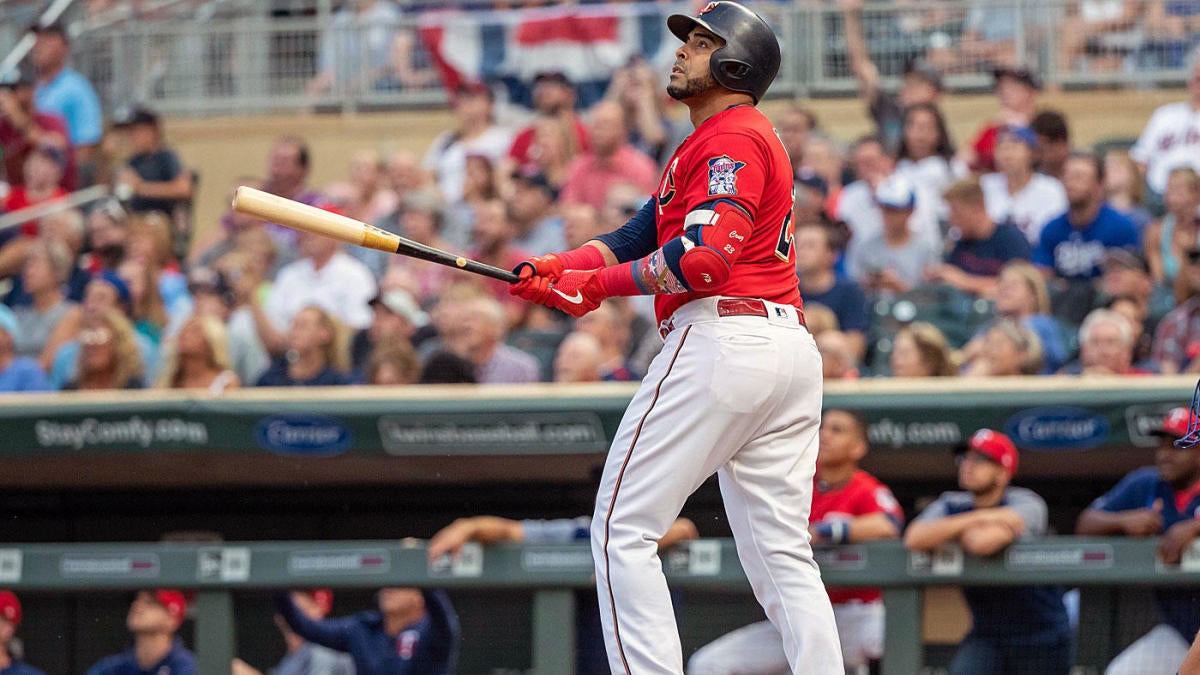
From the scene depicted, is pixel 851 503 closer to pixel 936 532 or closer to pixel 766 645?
pixel 936 532

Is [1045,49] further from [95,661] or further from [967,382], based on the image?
[95,661]

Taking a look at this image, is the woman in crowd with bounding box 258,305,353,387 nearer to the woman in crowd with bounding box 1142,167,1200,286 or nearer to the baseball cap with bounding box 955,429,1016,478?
the baseball cap with bounding box 955,429,1016,478

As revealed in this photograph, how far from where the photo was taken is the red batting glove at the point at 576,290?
155 inches

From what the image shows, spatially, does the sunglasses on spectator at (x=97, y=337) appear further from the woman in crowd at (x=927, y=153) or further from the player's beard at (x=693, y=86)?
the player's beard at (x=693, y=86)

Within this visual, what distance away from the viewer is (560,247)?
879cm

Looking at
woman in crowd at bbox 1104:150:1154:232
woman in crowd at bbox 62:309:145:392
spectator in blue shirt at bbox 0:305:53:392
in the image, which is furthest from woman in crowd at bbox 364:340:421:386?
woman in crowd at bbox 1104:150:1154:232

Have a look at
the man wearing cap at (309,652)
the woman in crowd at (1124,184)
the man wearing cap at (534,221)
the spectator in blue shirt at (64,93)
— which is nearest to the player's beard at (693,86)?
the man wearing cap at (309,652)

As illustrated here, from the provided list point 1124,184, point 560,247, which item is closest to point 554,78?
point 560,247

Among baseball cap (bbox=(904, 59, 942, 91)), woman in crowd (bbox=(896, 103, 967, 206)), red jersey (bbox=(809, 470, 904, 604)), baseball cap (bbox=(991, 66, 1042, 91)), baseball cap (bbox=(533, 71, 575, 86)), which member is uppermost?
baseball cap (bbox=(533, 71, 575, 86))

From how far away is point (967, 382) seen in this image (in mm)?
6059

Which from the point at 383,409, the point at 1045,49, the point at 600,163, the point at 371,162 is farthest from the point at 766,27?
the point at 1045,49

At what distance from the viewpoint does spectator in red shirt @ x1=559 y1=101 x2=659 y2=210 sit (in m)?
9.30

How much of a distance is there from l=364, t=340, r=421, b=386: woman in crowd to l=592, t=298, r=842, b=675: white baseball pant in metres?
3.12

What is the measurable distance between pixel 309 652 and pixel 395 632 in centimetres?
30
